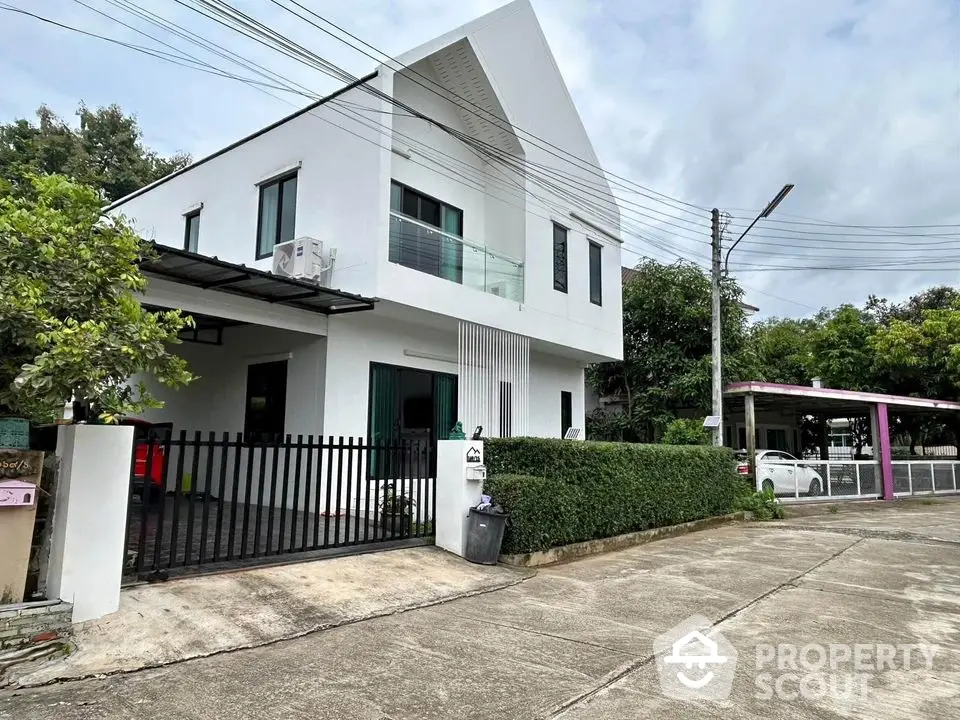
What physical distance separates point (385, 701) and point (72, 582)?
2.66 m

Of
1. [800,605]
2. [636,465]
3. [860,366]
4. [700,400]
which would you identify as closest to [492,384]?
[636,465]

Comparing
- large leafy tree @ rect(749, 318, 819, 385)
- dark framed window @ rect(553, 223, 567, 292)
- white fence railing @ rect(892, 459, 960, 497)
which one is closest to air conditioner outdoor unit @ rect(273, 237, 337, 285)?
dark framed window @ rect(553, 223, 567, 292)

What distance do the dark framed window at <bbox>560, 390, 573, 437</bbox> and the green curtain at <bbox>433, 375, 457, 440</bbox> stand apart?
14.1 feet

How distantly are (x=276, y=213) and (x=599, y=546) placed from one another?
843 centimetres

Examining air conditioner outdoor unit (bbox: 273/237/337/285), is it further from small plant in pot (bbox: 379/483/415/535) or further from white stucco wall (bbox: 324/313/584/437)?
small plant in pot (bbox: 379/483/415/535)

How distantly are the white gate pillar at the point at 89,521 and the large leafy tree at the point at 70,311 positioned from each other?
289 millimetres

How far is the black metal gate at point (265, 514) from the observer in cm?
574

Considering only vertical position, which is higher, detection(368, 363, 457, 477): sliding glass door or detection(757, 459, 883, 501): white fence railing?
detection(368, 363, 457, 477): sliding glass door

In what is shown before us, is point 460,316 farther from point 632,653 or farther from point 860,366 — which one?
point 860,366

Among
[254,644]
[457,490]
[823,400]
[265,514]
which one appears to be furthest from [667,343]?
[254,644]

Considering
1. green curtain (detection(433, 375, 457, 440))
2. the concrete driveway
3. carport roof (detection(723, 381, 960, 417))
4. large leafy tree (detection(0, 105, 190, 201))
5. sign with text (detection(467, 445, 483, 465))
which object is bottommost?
the concrete driveway

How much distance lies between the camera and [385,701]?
154 inches

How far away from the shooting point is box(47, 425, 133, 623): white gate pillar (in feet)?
15.6

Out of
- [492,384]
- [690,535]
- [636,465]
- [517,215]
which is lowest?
[690,535]
